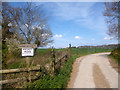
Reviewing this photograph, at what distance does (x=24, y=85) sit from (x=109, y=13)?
31.8ft

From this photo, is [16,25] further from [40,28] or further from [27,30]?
[40,28]

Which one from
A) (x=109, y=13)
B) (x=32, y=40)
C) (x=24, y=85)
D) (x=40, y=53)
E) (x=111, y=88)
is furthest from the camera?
(x=32, y=40)

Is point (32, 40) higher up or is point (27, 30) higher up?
point (27, 30)

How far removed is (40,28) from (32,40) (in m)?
2.94

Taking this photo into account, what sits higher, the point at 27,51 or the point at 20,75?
the point at 27,51

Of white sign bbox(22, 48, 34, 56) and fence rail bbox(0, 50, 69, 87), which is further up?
white sign bbox(22, 48, 34, 56)

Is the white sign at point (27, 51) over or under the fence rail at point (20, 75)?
over

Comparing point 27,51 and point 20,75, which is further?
point 20,75

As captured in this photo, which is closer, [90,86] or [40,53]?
[90,86]

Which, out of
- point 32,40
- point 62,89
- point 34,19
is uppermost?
point 34,19

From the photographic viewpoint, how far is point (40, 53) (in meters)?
5.76

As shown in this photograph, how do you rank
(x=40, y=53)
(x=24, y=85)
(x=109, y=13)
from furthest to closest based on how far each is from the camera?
(x=109, y=13), (x=40, y=53), (x=24, y=85)

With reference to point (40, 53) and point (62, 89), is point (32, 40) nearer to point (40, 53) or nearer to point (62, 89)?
point (40, 53)

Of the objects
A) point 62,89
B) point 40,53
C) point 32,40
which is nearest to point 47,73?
point 62,89
